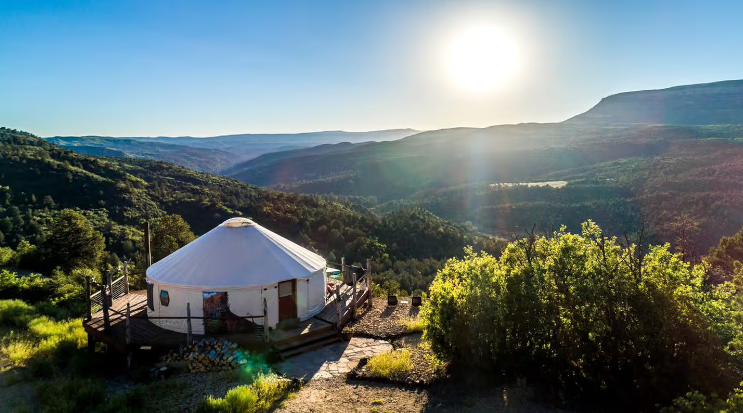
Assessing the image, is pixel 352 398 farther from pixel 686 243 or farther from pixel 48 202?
pixel 48 202

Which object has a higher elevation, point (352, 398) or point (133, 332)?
point (133, 332)

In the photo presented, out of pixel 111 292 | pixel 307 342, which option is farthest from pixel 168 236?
pixel 307 342

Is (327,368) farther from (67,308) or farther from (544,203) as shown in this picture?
(544,203)

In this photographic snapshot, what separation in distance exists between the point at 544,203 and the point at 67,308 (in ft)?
192

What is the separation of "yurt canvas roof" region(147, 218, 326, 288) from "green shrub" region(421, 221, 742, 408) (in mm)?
4607

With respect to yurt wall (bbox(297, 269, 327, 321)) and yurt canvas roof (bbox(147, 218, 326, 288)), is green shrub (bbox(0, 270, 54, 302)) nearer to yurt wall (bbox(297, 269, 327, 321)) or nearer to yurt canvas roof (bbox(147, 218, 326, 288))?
yurt canvas roof (bbox(147, 218, 326, 288))

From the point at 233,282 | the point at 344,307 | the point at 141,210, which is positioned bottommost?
the point at 344,307

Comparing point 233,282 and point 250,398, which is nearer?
point 250,398

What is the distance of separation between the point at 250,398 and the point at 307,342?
3.48 meters

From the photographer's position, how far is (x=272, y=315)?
36.1 feet

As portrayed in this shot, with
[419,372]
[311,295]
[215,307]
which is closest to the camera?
[419,372]

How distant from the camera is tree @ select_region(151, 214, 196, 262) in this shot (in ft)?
62.8

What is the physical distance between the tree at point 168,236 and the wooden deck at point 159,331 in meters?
6.86

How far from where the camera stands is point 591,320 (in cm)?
704
